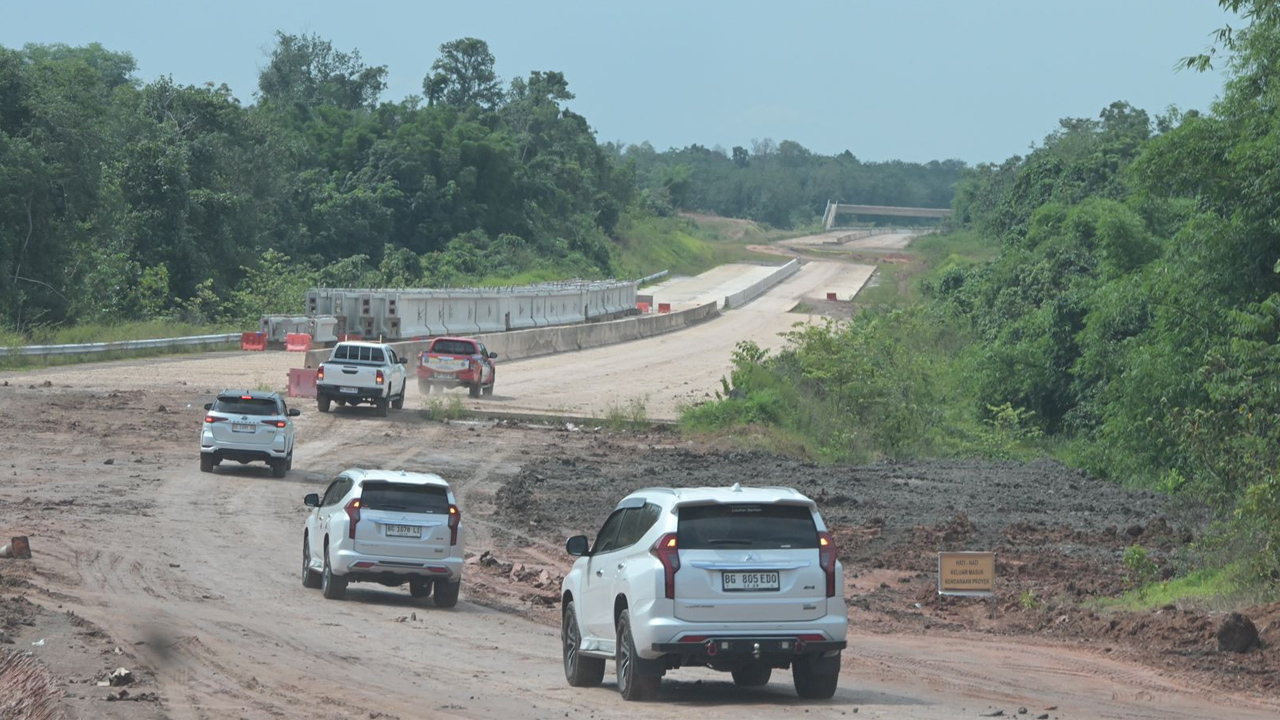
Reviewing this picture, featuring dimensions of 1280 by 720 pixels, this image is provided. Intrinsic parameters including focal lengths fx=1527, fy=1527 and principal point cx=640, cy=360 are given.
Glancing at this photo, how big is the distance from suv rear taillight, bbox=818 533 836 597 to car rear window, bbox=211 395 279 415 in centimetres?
1953

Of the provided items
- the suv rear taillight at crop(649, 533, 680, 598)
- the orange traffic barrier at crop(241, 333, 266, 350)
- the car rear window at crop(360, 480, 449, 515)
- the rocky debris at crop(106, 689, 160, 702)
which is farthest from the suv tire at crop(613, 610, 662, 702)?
the orange traffic barrier at crop(241, 333, 266, 350)

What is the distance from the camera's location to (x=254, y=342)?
181 ft

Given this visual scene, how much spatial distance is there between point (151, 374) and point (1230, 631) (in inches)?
1479

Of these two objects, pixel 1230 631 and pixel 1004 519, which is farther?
pixel 1004 519

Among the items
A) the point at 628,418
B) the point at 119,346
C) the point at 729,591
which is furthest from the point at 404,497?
the point at 119,346

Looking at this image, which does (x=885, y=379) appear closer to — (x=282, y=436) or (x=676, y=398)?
(x=676, y=398)

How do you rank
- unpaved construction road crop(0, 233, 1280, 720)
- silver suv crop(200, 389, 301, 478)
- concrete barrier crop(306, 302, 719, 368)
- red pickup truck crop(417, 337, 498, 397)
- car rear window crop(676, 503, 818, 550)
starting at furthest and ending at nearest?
concrete barrier crop(306, 302, 719, 368) < red pickup truck crop(417, 337, 498, 397) < silver suv crop(200, 389, 301, 478) < unpaved construction road crop(0, 233, 1280, 720) < car rear window crop(676, 503, 818, 550)

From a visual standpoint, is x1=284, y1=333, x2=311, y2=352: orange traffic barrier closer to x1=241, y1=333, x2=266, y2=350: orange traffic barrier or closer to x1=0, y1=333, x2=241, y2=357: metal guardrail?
x1=241, y1=333, x2=266, y2=350: orange traffic barrier

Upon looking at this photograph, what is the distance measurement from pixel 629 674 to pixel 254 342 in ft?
150

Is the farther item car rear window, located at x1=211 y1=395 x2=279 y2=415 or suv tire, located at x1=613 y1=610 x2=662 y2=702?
car rear window, located at x1=211 y1=395 x2=279 y2=415

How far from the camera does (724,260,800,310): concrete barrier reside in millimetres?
100125

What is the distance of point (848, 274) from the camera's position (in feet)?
426

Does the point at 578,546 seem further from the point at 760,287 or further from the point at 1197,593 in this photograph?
the point at 760,287

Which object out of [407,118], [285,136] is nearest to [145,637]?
[285,136]
